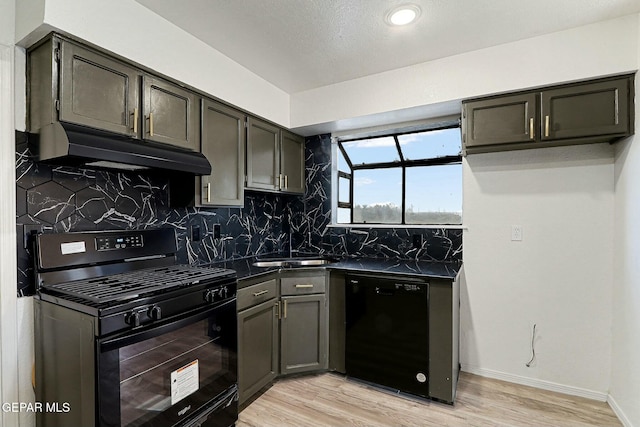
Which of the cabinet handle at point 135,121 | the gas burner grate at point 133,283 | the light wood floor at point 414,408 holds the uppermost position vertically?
the cabinet handle at point 135,121

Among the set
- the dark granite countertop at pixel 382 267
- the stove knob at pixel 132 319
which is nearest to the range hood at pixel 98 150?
the stove knob at pixel 132 319

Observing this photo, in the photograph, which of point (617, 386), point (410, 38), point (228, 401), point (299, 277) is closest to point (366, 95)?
point (410, 38)

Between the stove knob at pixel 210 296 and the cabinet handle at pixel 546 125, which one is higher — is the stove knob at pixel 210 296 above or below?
below

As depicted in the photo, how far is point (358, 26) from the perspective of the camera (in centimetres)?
198

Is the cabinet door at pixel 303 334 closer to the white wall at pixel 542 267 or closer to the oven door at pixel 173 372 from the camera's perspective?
the oven door at pixel 173 372

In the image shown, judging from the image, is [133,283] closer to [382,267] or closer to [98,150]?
[98,150]

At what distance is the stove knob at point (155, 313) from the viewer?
1443 mm

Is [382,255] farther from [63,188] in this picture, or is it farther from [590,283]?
[63,188]

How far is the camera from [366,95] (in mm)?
2688

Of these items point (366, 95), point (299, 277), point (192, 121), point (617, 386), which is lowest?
point (617, 386)

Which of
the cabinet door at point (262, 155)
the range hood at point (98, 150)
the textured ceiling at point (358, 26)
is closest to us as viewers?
the range hood at point (98, 150)

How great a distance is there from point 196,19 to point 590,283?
10.6ft

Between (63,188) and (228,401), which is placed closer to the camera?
(63,188)

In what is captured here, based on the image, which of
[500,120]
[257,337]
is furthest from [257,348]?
[500,120]
